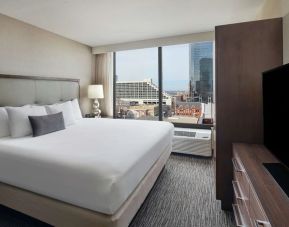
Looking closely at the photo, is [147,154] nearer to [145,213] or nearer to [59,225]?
[145,213]

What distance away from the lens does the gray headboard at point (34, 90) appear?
110 inches

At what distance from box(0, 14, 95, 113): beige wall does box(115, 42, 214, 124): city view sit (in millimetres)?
947

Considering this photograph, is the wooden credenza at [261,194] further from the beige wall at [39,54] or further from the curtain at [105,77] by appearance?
the curtain at [105,77]

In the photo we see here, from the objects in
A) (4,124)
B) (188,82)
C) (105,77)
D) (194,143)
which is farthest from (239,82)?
(105,77)

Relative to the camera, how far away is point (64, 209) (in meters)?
1.47

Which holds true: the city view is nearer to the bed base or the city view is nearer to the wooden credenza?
the wooden credenza

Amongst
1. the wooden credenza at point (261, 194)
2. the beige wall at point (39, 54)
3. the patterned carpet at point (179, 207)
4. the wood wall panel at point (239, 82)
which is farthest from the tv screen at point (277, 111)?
the beige wall at point (39, 54)

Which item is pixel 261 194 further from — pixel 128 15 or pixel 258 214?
pixel 128 15

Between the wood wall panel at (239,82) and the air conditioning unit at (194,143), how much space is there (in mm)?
1515

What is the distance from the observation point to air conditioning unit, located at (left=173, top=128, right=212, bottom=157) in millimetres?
3514

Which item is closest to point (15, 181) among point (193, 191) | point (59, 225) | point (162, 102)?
point (59, 225)

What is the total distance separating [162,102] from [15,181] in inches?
131

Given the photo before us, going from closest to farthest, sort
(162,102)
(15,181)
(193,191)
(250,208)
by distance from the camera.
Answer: (250,208) < (15,181) < (193,191) < (162,102)

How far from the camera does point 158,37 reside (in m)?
4.02
